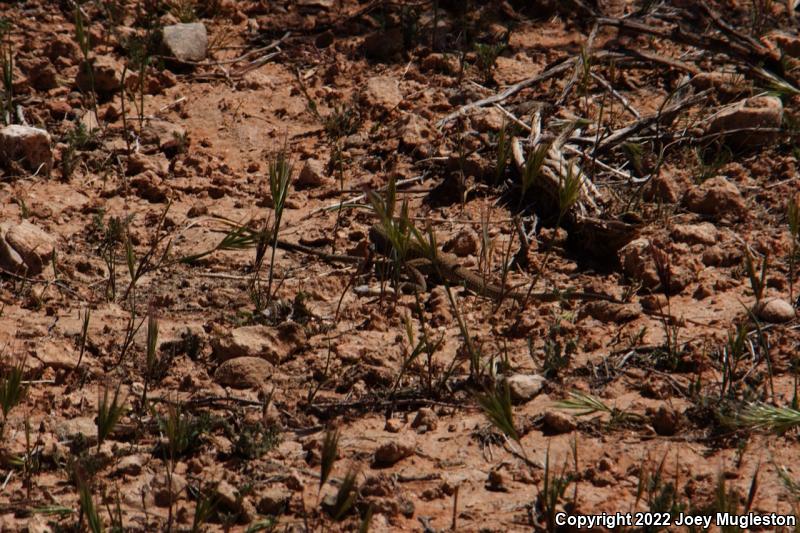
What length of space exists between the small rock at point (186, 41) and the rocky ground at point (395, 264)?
0.03 meters

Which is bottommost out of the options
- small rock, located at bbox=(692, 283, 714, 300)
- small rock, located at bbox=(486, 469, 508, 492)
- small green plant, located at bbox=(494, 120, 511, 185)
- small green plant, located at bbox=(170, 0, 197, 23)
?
small rock, located at bbox=(486, 469, 508, 492)

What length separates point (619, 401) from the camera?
13.6 feet

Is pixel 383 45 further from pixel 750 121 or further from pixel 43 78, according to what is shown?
pixel 750 121

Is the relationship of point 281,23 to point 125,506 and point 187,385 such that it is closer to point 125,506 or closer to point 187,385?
point 187,385

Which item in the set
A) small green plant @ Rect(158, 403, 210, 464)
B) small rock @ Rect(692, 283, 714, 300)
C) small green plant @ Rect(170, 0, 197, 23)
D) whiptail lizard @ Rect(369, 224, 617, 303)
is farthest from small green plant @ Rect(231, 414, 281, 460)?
small green plant @ Rect(170, 0, 197, 23)

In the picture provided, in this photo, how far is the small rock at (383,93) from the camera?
666cm

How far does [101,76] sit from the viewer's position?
653cm

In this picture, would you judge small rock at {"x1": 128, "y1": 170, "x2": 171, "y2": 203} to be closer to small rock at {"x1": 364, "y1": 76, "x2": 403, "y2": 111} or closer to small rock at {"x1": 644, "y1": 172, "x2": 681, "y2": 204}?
small rock at {"x1": 364, "y1": 76, "x2": 403, "y2": 111}

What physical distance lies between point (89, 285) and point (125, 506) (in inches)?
70.3

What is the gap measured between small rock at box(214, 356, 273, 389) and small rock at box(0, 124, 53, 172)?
2.34m


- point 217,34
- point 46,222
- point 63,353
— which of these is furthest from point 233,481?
point 217,34

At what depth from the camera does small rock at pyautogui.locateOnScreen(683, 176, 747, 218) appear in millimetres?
5500

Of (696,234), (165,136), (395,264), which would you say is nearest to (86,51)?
(165,136)

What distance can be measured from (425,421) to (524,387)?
453 millimetres
